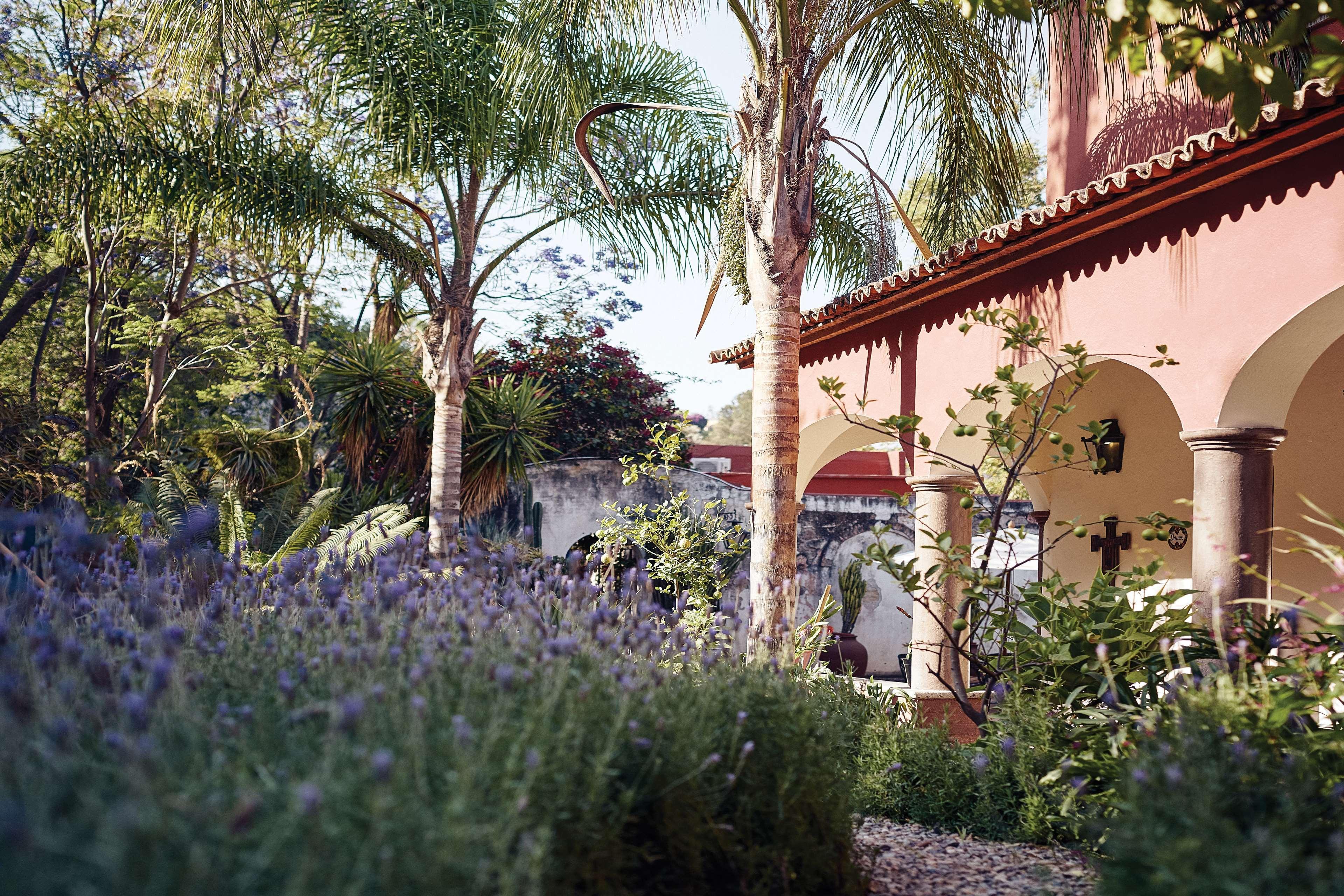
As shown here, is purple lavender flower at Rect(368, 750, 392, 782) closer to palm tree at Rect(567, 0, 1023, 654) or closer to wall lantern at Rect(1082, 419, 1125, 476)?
palm tree at Rect(567, 0, 1023, 654)

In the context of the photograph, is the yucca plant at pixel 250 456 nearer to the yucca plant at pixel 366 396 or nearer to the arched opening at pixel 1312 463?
the yucca plant at pixel 366 396

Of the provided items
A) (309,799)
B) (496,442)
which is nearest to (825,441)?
(496,442)

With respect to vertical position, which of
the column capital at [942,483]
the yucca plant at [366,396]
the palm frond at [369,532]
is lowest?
the palm frond at [369,532]

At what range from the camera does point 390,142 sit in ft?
29.5

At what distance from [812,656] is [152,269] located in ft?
47.6

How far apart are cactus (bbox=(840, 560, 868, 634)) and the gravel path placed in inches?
355

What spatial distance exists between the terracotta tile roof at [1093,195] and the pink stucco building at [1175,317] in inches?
0.5

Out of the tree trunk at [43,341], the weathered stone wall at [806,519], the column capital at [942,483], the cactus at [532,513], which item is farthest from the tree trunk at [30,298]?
the column capital at [942,483]

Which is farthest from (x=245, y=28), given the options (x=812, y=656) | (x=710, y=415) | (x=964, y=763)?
(x=710, y=415)

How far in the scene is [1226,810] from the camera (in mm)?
2566

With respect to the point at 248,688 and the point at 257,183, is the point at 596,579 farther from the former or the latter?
the point at 248,688

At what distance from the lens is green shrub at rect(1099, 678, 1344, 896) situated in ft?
6.64

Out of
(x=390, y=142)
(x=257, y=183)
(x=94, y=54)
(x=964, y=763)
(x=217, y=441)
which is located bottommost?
(x=964, y=763)

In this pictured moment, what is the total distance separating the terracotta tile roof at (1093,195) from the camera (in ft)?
14.1
